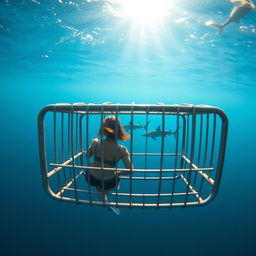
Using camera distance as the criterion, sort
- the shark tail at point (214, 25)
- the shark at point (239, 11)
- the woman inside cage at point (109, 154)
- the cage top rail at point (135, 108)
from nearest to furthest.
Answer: the cage top rail at point (135, 108)
the woman inside cage at point (109, 154)
the shark at point (239, 11)
the shark tail at point (214, 25)

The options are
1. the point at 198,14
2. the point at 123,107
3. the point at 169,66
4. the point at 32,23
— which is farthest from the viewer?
the point at 169,66

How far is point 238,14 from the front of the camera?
6.64 m

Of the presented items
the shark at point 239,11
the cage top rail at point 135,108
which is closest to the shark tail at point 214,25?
the shark at point 239,11

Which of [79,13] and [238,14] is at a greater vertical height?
[79,13]

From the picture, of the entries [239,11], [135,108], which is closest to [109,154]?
[135,108]

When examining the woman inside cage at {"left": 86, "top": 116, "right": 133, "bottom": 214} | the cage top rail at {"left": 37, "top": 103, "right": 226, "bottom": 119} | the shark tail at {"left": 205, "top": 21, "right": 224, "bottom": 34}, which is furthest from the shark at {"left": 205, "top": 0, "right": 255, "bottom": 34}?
the woman inside cage at {"left": 86, "top": 116, "right": 133, "bottom": 214}

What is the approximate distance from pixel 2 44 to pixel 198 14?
44.8 feet

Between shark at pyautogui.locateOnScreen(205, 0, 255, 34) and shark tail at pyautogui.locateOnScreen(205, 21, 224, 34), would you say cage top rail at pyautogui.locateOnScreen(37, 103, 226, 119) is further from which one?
shark tail at pyautogui.locateOnScreen(205, 21, 224, 34)

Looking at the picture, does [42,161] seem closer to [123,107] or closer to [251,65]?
[123,107]

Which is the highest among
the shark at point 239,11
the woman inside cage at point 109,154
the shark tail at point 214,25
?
the shark tail at point 214,25

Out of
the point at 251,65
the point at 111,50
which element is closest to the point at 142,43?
the point at 111,50

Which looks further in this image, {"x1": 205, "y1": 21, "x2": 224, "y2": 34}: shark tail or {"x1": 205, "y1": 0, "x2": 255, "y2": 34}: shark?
{"x1": 205, "y1": 21, "x2": 224, "y2": 34}: shark tail

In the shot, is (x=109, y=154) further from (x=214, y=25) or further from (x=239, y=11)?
(x=214, y=25)

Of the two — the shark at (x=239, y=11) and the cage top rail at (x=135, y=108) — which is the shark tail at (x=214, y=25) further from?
the cage top rail at (x=135, y=108)
